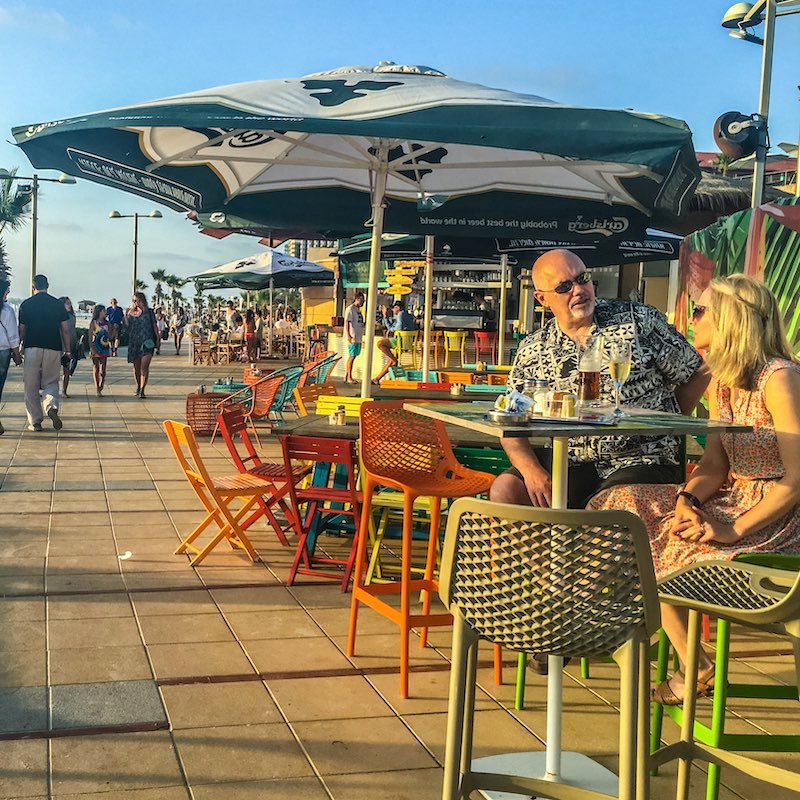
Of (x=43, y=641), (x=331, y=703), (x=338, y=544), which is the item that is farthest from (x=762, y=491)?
(x=338, y=544)

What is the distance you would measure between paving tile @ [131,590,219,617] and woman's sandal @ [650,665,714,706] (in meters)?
2.25

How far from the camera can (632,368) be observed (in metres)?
3.99

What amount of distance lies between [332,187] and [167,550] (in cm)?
332

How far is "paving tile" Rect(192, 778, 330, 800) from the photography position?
2941 mm

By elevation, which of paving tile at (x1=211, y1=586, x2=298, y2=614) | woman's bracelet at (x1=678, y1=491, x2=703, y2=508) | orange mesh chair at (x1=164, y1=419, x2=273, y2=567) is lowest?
paving tile at (x1=211, y1=586, x2=298, y2=614)

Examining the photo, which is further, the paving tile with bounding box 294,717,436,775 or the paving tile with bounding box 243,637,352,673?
the paving tile with bounding box 243,637,352,673

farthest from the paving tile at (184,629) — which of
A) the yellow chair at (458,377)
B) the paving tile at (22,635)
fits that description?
the yellow chair at (458,377)

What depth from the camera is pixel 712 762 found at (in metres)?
2.61

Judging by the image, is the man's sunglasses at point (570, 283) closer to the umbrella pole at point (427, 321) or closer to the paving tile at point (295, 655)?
the paving tile at point (295, 655)

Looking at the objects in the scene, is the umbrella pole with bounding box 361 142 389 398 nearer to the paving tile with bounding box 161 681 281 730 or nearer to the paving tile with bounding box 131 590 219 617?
the paving tile with bounding box 131 590 219 617

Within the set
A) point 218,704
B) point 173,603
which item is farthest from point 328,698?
point 173,603

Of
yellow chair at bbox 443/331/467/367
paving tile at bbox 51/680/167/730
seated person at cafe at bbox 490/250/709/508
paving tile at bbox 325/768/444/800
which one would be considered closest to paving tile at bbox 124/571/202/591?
paving tile at bbox 51/680/167/730

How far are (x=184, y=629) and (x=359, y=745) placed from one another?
1.47m

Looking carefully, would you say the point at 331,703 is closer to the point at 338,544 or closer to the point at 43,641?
the point at 43,641
